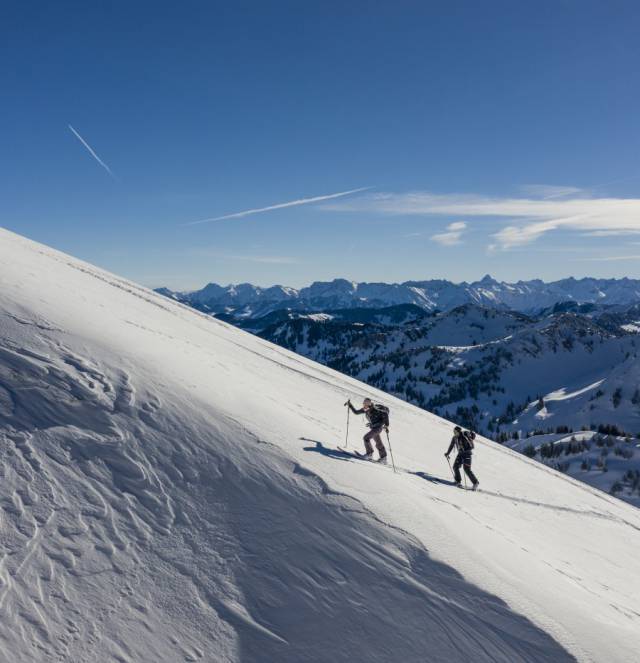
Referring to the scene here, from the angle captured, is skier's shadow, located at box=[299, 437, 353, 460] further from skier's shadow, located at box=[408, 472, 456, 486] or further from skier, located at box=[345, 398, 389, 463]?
skier's shadow, located at box=[408, 472, 456, 486]

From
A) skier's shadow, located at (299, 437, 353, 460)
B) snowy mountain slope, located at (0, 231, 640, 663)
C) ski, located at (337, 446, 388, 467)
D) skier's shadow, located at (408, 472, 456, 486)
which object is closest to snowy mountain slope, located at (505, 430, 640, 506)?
skier's shadow, located at (408, 472, 456, 486)

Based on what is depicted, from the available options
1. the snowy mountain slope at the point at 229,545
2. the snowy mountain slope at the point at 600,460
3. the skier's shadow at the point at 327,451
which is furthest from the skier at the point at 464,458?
the snowy mountain slope at the point at 600,460

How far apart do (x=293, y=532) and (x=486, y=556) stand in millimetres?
3709

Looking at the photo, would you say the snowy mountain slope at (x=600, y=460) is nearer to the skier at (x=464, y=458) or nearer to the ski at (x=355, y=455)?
the skier at (x=464, y=458)

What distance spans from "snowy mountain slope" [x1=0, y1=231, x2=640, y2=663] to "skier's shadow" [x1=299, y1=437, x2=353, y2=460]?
103mm

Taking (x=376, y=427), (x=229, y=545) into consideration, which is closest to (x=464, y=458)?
(x=376, y=427)

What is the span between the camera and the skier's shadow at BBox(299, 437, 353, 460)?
10344 mm

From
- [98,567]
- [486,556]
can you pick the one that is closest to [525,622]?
[486,556]

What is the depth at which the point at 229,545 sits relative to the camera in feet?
22.5

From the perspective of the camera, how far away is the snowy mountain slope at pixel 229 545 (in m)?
5.68

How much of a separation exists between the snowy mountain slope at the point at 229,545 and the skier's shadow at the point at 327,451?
0.34 ft

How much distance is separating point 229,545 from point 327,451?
4.19 metres

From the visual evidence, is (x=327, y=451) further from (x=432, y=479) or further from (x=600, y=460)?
(x=600, y=460)

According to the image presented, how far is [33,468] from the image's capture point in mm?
7223
